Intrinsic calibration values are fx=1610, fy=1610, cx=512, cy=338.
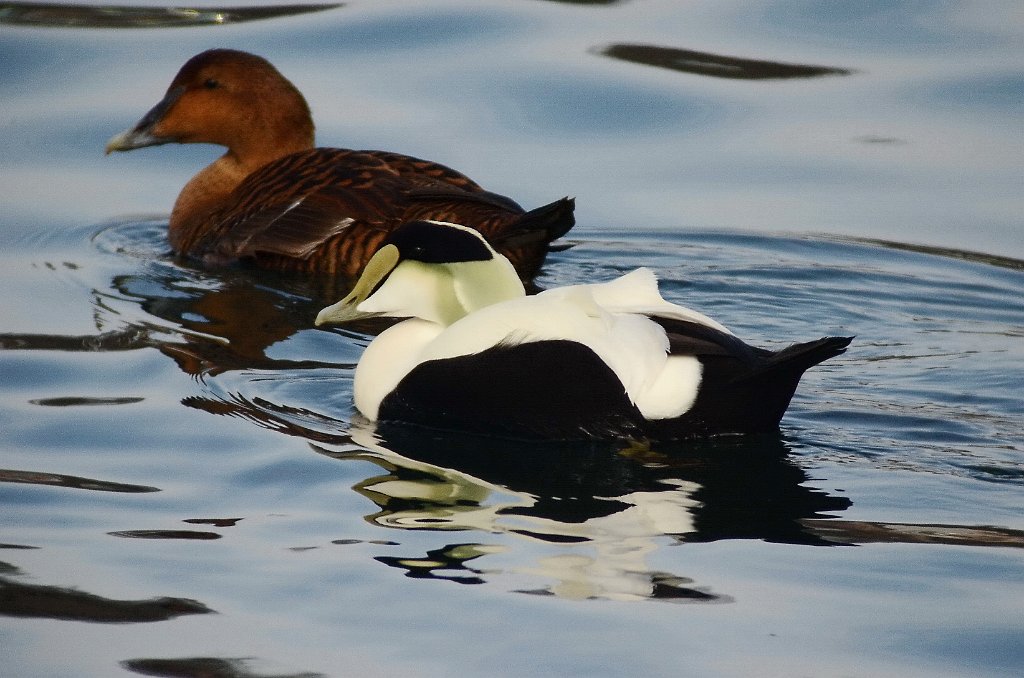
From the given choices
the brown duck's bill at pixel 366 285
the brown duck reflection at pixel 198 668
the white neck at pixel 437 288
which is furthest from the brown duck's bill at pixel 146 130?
the brown duck reflection at pixel 198 668

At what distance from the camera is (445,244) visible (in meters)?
4.70

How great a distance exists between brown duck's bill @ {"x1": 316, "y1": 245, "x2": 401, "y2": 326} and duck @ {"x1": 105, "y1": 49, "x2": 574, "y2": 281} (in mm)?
1061

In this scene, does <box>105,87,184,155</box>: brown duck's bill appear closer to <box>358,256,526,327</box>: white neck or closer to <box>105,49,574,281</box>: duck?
<box>105,49,574,281</box>: duck

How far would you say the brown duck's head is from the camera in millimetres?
7070

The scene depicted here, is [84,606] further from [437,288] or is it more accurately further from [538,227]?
[538,227]

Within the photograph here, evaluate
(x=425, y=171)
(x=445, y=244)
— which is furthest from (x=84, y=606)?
(x=425, y=171)

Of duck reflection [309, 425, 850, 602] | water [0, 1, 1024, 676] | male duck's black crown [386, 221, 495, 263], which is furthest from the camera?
male duck's black crown [386, 221, 495, 263]

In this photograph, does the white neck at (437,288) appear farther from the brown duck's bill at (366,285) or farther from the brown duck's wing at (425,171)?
the brown duck's wing at (425,171)

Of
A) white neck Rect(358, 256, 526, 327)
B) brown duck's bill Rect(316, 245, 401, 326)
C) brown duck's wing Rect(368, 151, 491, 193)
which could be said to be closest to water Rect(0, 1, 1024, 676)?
brown duck's bill Rect(316, 245, 401, 326)

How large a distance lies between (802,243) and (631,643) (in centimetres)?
378

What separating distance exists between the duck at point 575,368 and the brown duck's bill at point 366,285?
0.05m

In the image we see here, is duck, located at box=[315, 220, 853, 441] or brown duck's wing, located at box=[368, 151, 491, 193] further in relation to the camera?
brown duck's wing, located at box=[368, 151, 491, 193]

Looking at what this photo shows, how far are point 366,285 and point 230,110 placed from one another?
2468 millimetres

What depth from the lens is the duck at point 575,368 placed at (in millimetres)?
4379
